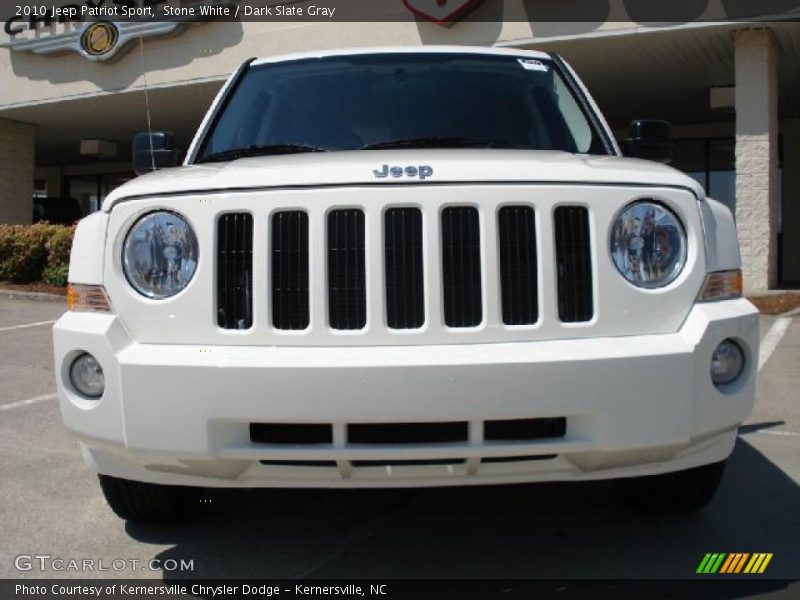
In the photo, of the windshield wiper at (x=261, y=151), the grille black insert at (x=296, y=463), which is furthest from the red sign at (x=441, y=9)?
the grille black insert at (x=296, y=463)

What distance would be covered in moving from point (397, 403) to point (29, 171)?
18.8m

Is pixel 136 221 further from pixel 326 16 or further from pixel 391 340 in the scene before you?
pixel 326 16

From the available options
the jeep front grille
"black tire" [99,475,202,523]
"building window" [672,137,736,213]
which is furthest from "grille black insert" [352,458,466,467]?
"building window" [672,137,736,213]

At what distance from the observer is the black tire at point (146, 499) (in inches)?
120

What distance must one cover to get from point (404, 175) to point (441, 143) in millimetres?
999

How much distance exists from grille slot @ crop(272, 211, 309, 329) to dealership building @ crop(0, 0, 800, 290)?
706cm

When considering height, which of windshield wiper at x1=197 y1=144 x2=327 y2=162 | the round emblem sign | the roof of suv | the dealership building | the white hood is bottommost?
the white hood

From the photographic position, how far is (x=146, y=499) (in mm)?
3105

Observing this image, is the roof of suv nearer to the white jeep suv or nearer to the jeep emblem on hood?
→ the white jeep suv

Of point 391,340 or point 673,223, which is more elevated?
point 673,223

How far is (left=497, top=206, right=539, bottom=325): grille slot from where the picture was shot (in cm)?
246

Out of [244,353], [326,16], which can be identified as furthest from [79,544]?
[326,16]

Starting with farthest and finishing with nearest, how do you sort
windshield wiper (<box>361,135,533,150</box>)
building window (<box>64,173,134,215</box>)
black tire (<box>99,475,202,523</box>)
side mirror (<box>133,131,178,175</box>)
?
building window (<box>64,173,134,215</box>)
side mirror (<box>133,131,178,175</box>)
windshield wiper (<box>361,135,533,150</box>)
black tire (<box>99,475,202,523</box>)

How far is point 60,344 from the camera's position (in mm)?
2607
